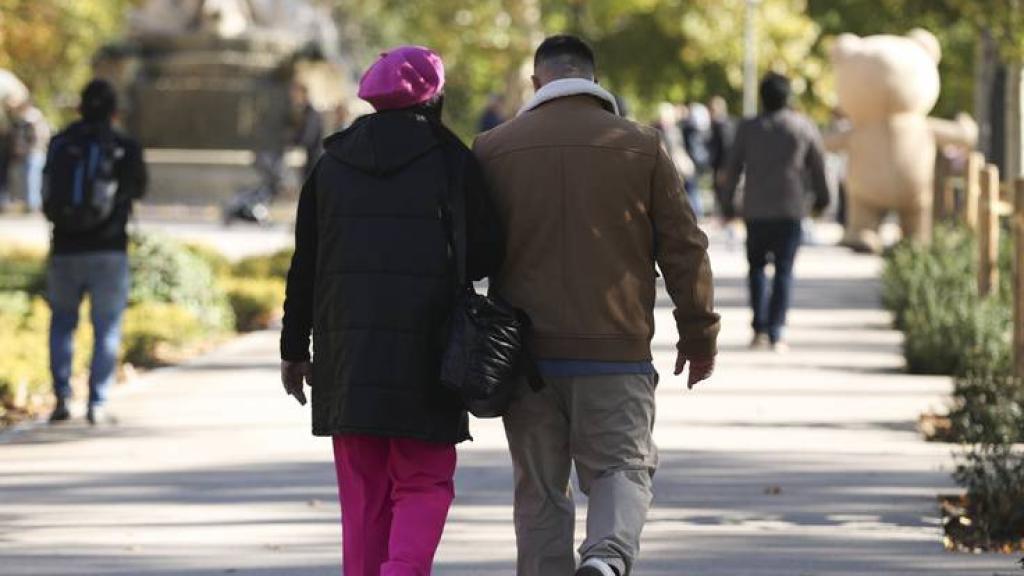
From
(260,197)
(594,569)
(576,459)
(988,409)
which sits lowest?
(260,197)

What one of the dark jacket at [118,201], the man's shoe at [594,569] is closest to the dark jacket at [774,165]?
the dark jacket at [118,201]

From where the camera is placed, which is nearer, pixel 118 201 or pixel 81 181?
pixel 81 181

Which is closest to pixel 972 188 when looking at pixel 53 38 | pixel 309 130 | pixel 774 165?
pixel 774 165

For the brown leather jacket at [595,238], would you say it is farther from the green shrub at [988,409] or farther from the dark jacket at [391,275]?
the green shrub at [988,409]

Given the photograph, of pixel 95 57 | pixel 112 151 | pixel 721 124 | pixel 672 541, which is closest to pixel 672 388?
pixel 112 151

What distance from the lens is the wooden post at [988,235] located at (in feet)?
56.3

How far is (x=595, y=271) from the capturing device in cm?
729

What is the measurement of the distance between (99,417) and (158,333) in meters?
4.59

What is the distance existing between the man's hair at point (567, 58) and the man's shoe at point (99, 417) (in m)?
5.76

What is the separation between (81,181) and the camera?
12391 millimetres

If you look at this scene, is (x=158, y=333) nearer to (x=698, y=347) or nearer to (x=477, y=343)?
(x=698, y=347)

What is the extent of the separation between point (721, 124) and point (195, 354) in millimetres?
18366

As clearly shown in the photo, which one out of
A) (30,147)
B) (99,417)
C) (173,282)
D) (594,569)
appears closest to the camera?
(594,569)

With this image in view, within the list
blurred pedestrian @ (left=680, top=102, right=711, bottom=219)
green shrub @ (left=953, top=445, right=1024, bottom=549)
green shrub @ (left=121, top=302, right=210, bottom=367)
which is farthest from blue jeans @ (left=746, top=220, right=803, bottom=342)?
blurred pedestrian @ (left=680, top=102, right=711, bottom=219)
